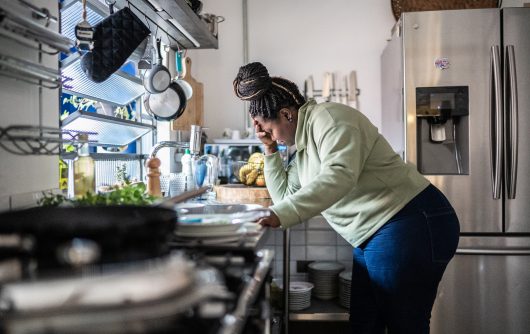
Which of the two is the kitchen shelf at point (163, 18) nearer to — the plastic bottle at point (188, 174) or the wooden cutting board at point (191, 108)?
the wooden cutting board at point (191, 108)

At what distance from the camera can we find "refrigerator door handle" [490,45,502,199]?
7.79ft

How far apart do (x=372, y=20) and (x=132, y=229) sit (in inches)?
121

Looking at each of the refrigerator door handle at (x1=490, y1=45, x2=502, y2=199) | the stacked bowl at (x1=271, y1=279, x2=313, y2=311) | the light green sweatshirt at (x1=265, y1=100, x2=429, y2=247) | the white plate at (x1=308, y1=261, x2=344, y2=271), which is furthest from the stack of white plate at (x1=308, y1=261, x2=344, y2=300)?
the refrigerator door handle at (x1=490, y1=45, x2=502, y2=199)

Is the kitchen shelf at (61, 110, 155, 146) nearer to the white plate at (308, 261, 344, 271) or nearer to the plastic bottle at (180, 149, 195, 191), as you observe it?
the plastic bottle at (180, 149, 195, 191)

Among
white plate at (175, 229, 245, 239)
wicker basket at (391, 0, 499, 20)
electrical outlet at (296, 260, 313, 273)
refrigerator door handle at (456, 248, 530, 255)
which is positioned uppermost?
wicker basket at (391, 0, 499, 20)

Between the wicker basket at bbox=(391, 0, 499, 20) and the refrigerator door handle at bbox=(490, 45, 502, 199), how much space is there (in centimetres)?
91

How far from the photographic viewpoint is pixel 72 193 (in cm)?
155

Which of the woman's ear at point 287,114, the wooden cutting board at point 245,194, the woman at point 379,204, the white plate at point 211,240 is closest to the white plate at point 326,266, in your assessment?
the wooden cutting board at point 245,194

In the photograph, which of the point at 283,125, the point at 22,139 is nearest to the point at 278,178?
the point at 283,125

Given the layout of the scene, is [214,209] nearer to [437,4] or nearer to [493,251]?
[493,251]

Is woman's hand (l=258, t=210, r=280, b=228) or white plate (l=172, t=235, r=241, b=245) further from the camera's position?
woman's hand (l=258, t=210, r=280, b=228)

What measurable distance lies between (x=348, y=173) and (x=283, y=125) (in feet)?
1.45

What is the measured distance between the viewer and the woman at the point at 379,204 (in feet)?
4.93

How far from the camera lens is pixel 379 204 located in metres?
1.58
